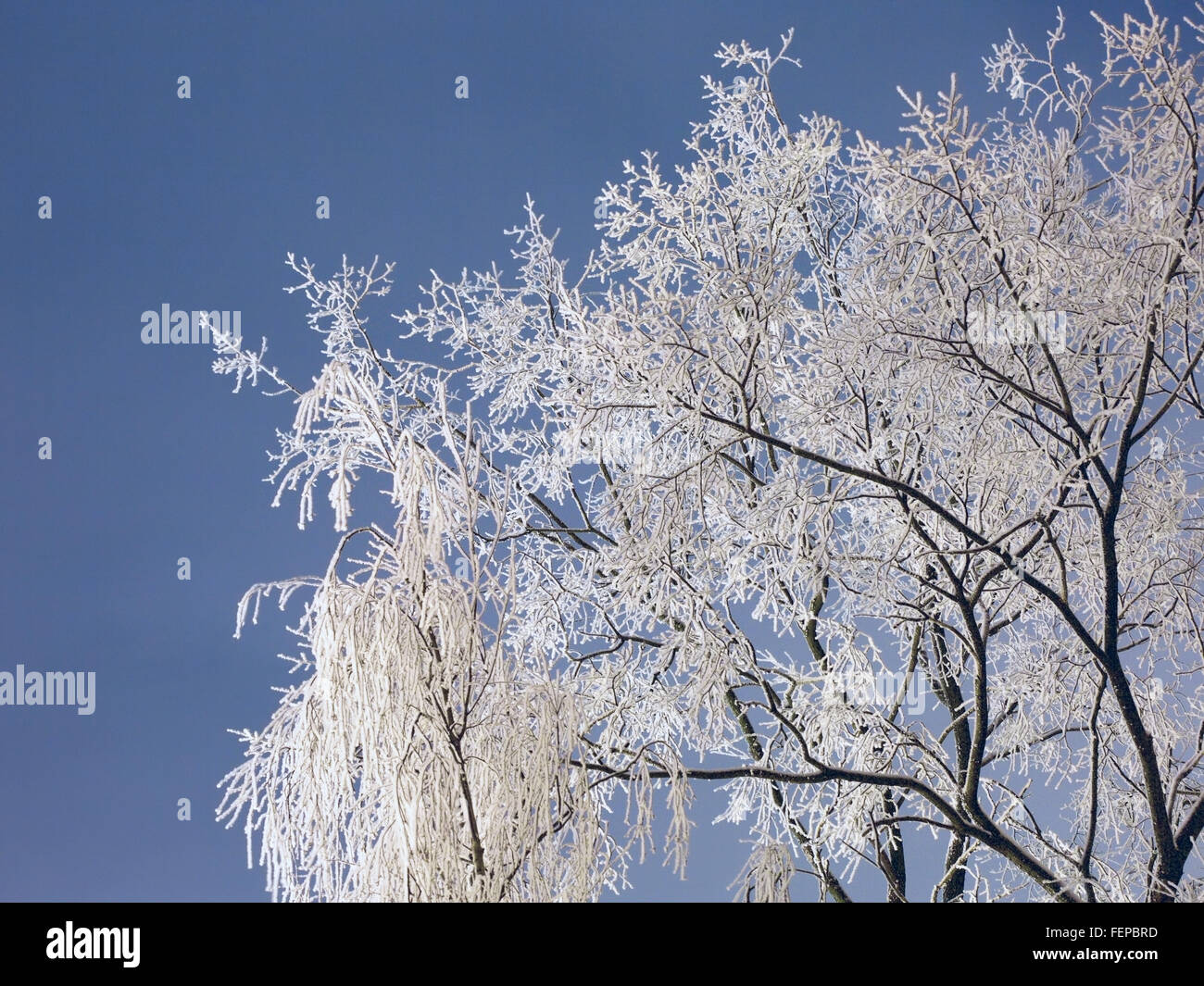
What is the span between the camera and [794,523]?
4.30 meters

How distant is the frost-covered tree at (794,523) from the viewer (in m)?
2.81

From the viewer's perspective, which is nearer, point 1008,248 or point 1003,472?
point 1008,248

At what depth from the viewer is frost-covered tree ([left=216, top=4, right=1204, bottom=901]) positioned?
2.81 metres

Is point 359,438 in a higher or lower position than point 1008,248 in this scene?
lower

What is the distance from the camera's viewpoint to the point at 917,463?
17.3 feet

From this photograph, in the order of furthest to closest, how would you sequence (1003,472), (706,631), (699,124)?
(699,124) → (1003,472) → (706,631)

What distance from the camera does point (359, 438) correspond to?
2.87 m
